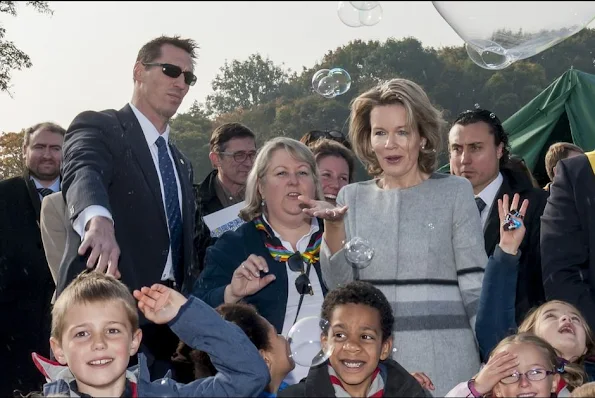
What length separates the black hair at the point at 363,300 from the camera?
13.9ft

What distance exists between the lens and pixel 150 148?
5742 mm

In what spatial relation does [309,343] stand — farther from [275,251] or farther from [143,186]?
[143,186]

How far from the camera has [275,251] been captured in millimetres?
5152

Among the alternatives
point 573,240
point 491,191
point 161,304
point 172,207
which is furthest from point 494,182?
point 161,304

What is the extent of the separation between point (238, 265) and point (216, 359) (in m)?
1.20

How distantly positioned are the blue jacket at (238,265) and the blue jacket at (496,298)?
0.93 meters

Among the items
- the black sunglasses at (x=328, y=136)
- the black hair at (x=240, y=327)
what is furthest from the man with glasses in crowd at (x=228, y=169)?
the black hair at (x=240, y=327)

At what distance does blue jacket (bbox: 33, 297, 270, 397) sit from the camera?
A: 4000 mm

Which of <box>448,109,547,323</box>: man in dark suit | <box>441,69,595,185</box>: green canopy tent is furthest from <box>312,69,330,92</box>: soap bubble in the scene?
<box>441,69,595,185</box>: green canopy tent

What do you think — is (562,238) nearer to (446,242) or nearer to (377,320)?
(446,242)

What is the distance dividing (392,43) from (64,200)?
23.1 feet

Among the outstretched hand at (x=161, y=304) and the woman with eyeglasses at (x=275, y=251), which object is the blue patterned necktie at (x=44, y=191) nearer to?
the woman with eyeglasses at (x=275, y=251)

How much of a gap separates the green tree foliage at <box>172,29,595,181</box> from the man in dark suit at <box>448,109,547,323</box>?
3207 millimetres

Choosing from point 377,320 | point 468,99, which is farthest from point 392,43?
point 377,320
